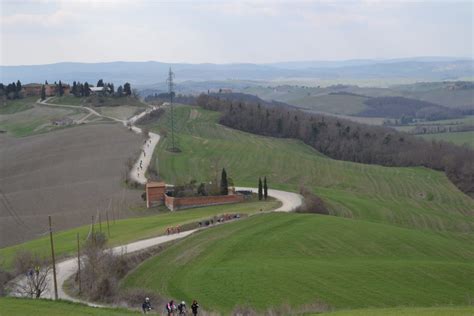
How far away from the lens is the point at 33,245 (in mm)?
44844

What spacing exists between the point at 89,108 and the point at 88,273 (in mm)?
107710

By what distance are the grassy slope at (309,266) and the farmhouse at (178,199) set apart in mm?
11260

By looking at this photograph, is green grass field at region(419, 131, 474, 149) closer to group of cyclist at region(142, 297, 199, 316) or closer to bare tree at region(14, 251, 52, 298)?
bare tree at region(14, 251, 52, 298)

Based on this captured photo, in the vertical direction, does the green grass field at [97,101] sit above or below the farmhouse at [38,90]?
below

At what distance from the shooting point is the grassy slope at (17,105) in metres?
140

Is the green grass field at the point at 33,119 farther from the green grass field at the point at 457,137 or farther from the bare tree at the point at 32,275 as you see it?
the green grass field at the point at 457,137

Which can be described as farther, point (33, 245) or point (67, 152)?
point (67, 152)

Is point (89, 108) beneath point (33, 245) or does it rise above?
above

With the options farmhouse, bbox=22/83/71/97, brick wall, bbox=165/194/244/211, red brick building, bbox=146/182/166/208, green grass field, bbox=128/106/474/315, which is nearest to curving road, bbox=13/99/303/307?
green grass field, bbox=128/106/474/315

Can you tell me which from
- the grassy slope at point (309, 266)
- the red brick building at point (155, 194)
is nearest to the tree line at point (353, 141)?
the grassy slope at point (309, 266)

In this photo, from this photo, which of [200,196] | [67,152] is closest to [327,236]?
[200,196]

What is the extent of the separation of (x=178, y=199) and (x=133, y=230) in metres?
12.6

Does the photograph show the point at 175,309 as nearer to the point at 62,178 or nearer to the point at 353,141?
the point at 62,178

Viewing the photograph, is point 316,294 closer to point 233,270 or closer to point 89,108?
point 233,270
